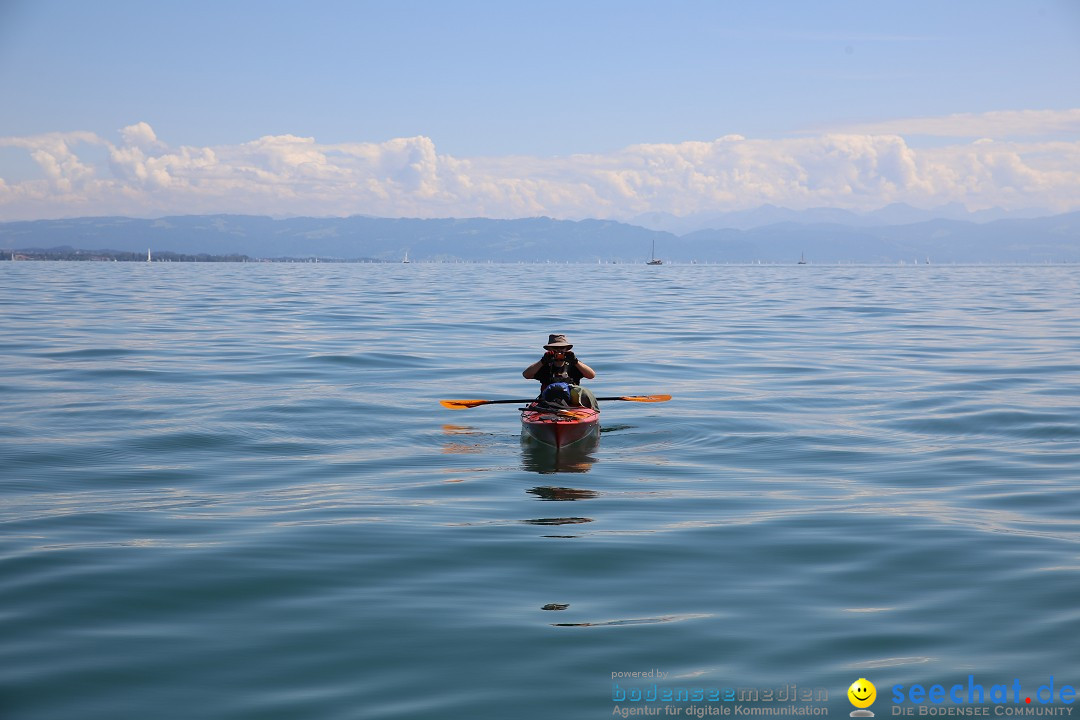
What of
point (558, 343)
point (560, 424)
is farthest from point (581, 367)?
point (560, 424)

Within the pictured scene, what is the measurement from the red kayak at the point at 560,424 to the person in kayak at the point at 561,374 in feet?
1.20

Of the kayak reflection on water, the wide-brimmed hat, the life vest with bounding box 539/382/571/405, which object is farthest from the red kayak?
the wide-brimmed hat

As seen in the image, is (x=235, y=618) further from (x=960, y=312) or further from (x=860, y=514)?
(x=960, y=312)

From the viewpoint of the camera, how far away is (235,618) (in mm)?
9039

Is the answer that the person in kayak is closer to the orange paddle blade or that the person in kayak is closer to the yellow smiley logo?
the orange paddle blade

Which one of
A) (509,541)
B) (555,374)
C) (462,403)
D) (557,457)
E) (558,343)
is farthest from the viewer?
(462,403)

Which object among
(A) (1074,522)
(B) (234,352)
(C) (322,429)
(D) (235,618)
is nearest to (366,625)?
(D) (235,618)

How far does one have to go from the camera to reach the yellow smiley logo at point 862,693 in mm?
7453

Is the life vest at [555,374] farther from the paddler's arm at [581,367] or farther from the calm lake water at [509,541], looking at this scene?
the calm lake water at [509,541]

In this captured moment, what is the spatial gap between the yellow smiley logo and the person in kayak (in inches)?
462

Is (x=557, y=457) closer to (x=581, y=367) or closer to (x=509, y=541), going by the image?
(x=581, y=367)

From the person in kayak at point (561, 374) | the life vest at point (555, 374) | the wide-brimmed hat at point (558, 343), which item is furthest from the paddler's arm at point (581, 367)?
the wide-brimmed hat at point (558, 343)

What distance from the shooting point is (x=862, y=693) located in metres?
7.55

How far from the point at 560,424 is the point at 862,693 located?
1081 cm
